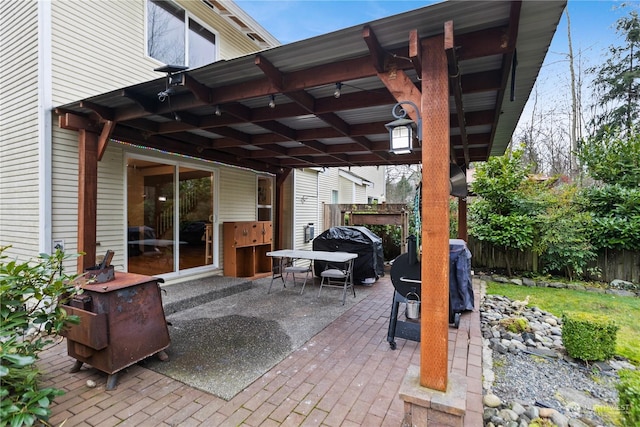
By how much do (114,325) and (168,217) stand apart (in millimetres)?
3338

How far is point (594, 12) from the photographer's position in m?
11.7

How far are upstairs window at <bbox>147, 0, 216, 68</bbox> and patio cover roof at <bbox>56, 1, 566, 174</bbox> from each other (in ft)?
5.74

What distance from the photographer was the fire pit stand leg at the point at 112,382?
8.68 feet

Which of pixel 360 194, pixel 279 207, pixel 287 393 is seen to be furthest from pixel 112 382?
pixel 360 194

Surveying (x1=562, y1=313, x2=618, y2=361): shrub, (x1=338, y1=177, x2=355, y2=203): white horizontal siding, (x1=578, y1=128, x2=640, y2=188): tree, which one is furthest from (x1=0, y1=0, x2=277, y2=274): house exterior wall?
(x1=578, y1=128, x2=640, y2=188): tree

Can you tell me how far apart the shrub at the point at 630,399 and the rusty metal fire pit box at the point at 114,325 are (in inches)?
146

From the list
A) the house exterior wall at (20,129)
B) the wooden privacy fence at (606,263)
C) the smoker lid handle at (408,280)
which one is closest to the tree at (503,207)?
the wooden privacy fence at (606,263)

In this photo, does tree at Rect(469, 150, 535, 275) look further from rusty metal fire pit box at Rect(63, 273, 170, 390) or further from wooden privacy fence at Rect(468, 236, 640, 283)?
rusty metal fire pit box at Rect(63, 273, 170, 390)

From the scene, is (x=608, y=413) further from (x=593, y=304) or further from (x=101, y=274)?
(x=101, y=274)

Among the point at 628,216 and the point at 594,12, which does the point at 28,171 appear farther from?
the point at 594,12

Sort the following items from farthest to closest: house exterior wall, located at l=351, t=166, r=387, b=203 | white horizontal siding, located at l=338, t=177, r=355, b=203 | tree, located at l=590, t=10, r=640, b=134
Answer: house exterior wall, located at l=351, t=166, r=387, b=203
white horizontal siding, located at l=338, t=177, r=355, b=203
tree, located at l=590, t=10, r=640, b=134

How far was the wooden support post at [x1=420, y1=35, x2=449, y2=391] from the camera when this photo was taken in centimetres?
207

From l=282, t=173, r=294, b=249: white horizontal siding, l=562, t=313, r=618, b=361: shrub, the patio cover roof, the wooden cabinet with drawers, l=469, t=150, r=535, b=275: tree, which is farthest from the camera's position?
l=282, t=173, r=294, b=249: white horizontal siding

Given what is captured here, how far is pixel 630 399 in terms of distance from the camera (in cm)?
201
